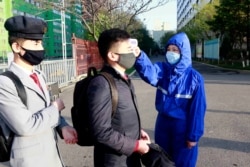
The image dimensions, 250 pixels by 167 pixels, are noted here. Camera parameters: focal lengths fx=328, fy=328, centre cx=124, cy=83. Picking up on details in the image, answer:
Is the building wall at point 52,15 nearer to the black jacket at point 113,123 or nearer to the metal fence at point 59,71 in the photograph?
the metal fence at point 59,71

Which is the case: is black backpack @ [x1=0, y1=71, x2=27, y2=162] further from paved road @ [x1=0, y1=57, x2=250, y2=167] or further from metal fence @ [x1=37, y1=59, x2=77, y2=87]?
metal fence @ [x1=37, y1=59, x2=77, y2=87]

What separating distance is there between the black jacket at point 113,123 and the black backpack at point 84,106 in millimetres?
36

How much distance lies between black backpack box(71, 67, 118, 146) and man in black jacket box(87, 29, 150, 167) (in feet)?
0.12

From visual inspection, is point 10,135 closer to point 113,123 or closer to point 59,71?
point 113,123

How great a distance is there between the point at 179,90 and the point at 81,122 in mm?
1265

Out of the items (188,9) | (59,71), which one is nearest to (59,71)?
(59,71)

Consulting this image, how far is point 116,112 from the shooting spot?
212 cm

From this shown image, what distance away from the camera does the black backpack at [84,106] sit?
6.85 feet

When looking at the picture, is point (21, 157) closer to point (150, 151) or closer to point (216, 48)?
point (150, 151)

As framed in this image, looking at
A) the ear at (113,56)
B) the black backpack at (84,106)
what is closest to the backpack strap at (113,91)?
the black backpack at (84,106)

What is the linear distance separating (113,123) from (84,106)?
0.72 feet

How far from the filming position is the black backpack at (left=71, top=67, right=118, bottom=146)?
6.85 ft

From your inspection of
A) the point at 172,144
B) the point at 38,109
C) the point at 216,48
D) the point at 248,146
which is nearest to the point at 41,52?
the point at 38,109

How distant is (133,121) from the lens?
2211 mm
